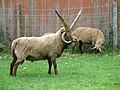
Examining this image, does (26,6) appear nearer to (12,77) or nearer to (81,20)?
(81,20)

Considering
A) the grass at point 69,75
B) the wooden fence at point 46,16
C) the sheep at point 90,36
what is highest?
the wooden fence at point 46,16

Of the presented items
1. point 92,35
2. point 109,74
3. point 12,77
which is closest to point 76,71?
point 109,74

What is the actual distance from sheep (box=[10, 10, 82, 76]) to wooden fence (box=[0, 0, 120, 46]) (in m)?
6.45

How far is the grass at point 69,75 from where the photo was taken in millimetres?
9484

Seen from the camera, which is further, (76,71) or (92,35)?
(92,35)

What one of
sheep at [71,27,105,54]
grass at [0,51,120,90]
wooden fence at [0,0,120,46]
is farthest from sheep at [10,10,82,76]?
wooden fence at [0,0,120,46]

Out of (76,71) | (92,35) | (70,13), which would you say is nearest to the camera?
(76,71)

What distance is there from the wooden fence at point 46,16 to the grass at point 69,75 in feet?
9.23

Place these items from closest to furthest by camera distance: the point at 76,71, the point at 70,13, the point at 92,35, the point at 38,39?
the point at 38,39
the point at 76,71
the point at 92,35
the point at 70,13

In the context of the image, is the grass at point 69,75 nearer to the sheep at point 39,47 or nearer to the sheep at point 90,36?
the sheep at point 39,47

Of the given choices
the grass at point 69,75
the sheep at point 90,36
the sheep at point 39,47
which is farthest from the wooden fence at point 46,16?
the sheep at point 39,47

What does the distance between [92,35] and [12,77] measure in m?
6.91

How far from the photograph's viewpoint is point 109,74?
11.2 metres

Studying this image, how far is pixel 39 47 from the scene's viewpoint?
1104cm
